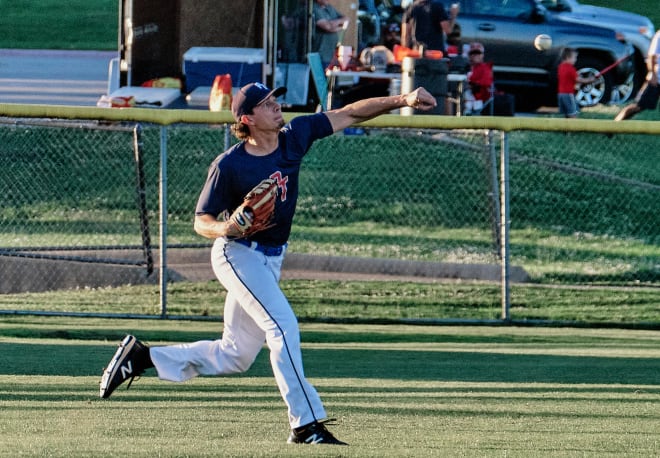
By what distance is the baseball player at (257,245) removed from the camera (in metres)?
5.83

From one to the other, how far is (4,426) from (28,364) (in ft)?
7.33

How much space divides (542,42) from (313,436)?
14.7 m

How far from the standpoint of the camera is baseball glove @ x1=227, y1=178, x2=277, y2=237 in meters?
5.74

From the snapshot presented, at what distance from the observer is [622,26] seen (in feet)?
69.6

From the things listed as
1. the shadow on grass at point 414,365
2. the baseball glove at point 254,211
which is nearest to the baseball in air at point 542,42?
the shadow on grass at point 414,365

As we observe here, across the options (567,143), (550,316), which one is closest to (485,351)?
(550,316)

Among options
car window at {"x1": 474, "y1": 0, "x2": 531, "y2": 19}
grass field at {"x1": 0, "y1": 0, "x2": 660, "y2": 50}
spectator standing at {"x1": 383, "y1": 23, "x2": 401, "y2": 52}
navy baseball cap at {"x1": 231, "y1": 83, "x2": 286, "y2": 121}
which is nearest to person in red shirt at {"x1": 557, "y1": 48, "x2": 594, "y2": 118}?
car window at {"x1": 474, "y1": 0, "x2": 531, "y2": 19}

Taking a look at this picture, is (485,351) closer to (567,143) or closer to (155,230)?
(155,230)

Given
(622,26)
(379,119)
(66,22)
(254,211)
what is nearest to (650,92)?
(622,26)

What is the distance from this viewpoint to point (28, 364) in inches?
328

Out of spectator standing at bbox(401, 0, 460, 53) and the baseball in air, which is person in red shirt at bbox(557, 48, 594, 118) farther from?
spectator standing at bbox(401, 0, 460, 53)

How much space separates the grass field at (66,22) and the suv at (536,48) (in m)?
13.0

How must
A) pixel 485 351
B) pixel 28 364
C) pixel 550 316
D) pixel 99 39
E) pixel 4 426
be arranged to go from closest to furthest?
pixel 4 426
pixel 28 364
pixel 485 351
pixel 550 316
pixel 99 39

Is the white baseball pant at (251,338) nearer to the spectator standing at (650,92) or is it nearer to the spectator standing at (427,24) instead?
the spectator standing at (427,24)
